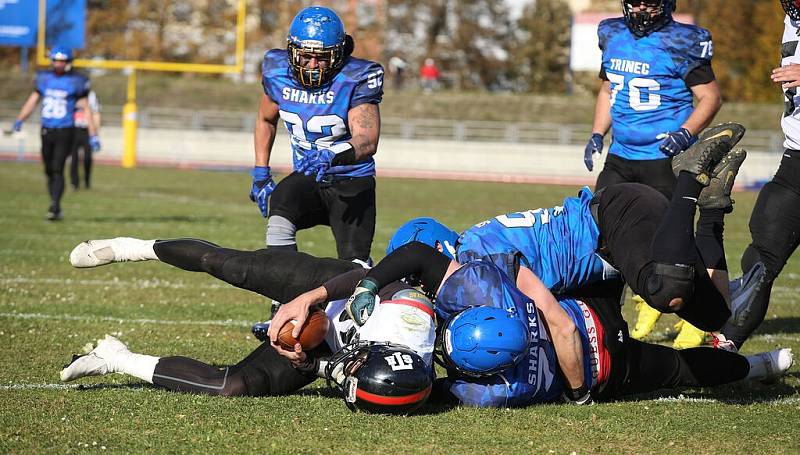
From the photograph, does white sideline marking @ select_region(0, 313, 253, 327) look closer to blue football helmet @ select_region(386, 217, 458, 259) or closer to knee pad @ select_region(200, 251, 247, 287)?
knee pad @ select_region(200, 251, 247, 287)

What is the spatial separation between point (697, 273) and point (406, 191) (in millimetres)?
15780

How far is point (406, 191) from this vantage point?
20422mm

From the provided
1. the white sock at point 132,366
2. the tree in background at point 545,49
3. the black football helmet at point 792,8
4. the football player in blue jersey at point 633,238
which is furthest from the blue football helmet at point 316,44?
the tree in background at point 545,49

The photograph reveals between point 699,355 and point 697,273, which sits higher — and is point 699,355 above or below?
below

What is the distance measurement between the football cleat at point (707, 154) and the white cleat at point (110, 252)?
2.50m

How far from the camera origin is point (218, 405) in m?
4.66

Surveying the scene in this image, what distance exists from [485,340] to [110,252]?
2.05 meters

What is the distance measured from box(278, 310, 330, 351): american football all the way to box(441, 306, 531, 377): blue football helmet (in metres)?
0.57

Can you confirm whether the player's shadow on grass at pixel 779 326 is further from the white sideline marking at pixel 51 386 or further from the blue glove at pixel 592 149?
the white sideline marking at pixel 51 386

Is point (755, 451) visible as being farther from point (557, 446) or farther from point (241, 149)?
point (241, 149)

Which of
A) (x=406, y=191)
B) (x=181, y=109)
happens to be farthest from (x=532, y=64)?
(x=406, y=191)

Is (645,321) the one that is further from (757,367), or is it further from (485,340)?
(485,340)

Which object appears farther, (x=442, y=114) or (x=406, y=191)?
(x=442, y=114)

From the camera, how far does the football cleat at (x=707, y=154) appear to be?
4609mm
